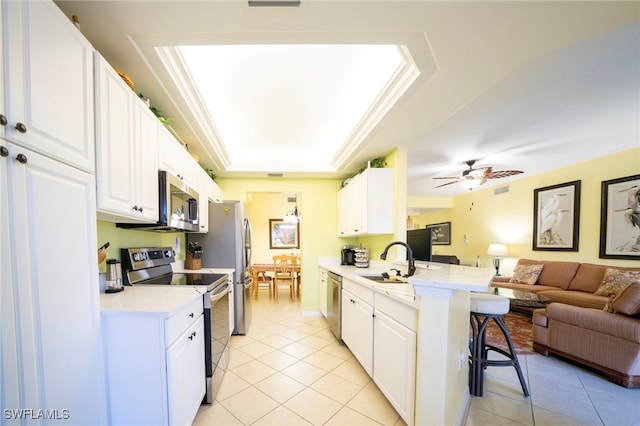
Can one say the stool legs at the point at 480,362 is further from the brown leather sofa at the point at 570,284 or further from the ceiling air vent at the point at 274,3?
the ceiling air vent at the point at 274,3

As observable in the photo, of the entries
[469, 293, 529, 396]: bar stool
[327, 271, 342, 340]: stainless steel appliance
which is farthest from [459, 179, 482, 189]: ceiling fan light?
[327, 271, 342, 340]: stainless steel appliance

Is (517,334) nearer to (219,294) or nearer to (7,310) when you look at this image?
(219,294)

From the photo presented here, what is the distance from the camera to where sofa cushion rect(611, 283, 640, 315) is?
6.49 feet

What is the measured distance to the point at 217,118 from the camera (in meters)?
2.72

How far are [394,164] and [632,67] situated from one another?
6.15ft

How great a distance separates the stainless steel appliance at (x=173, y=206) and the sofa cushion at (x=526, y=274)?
5.57m

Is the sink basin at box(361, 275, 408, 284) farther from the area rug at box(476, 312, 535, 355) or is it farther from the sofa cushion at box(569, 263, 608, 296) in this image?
the sofa cushion at box(569, 263, 608, 296)

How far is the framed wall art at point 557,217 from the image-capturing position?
3.95 meters

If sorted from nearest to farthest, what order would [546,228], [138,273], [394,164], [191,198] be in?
1. [138,273]
2. [191,198]
3. [394,164]
4. [546,228]

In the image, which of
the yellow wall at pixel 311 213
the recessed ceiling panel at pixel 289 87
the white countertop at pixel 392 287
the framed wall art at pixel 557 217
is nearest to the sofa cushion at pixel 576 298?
the framed wall art at pixel 557 217

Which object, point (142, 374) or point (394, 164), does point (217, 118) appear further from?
point (142, 374)

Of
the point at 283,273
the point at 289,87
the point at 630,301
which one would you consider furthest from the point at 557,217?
the point at 283,273

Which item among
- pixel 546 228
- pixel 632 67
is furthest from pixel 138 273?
pixel 546 228

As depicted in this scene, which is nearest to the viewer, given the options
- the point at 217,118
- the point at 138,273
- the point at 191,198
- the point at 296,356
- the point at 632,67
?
the point at 632,67
